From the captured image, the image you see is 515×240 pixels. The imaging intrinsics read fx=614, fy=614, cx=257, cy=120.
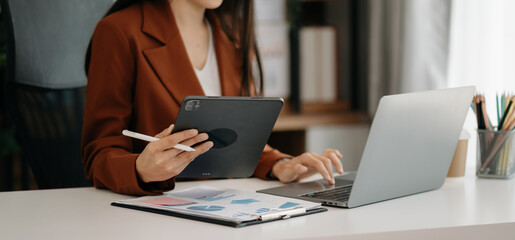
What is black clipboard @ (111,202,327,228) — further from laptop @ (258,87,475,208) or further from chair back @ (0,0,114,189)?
chair back @ (0,0,114,189)

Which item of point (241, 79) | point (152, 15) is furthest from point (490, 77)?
point (152, 15)

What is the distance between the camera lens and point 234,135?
1051 millimetres

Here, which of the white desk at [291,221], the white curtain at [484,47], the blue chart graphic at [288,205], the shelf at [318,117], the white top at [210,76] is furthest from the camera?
the shelf at [318,117]

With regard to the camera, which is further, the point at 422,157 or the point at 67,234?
the point at 422,157

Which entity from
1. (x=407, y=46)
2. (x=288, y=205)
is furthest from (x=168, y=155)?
(x=407, y=46)

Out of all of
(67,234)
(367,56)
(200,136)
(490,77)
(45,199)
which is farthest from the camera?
(367,56)

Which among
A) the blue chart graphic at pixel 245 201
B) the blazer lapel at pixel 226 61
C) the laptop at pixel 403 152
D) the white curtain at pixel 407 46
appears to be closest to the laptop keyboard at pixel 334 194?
the laptop at pixel 403 152

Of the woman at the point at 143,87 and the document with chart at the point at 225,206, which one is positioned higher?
the woman at the point at 143,87

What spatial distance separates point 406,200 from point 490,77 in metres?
0.93

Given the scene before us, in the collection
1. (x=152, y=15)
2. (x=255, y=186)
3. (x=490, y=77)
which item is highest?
(x=152, y=15)

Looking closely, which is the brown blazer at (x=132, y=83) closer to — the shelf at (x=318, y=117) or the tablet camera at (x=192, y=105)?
the tablet camera at (x=192, y=105)

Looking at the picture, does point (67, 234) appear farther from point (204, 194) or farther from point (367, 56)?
point (367, 56)

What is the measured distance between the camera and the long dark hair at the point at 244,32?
1.57 metres

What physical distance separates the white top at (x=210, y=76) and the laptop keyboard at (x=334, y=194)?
17.9 inches
